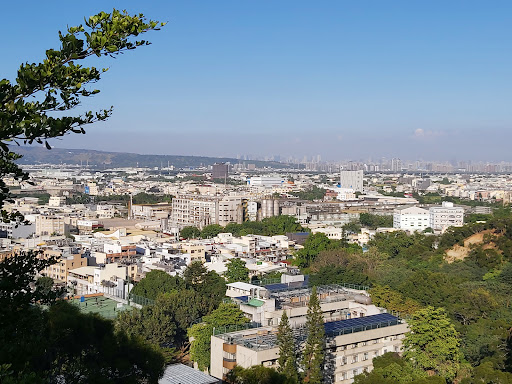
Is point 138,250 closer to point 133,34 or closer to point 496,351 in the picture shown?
point 496,351

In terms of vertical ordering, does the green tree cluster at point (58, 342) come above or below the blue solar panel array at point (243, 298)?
above

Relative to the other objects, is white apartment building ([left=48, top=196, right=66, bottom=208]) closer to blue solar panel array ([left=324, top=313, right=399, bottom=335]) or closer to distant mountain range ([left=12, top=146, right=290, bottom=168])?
blue solar panel array ([left=324, top=313, right=399, bottom=335])

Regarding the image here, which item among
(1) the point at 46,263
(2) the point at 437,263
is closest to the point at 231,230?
(2) the point at 437,263

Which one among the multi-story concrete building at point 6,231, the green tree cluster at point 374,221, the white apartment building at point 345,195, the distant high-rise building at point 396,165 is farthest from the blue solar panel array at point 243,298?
the distant high-rise building at point 396,165

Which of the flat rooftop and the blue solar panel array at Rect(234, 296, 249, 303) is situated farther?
the blue solar panel array at Rect(234, 296, 249, 303)

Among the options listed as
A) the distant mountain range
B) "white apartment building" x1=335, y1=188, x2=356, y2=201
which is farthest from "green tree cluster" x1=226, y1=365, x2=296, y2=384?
the distant mountain range

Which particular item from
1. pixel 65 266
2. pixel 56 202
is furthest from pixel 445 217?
pixel 56 202

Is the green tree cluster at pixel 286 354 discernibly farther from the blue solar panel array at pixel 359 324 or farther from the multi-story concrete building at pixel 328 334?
the blue solar panel array at pixel 359 324
